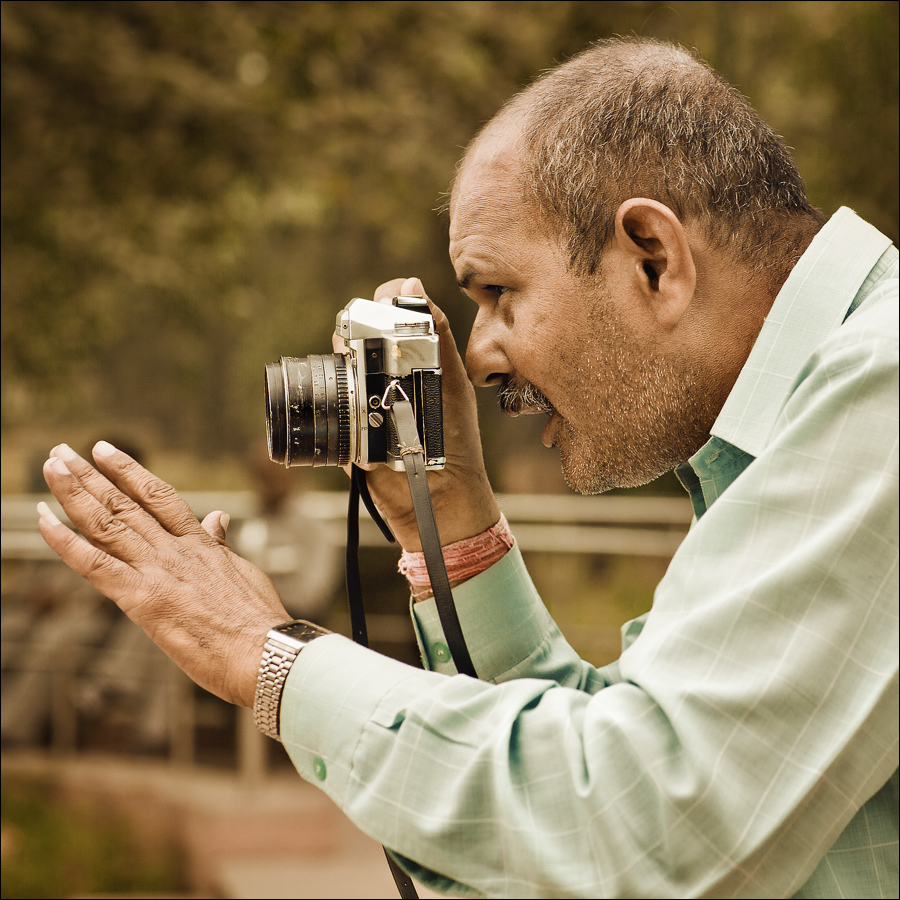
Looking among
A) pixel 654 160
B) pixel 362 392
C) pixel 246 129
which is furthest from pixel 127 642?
pixel 654 160

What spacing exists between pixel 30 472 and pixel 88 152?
138 centimetres

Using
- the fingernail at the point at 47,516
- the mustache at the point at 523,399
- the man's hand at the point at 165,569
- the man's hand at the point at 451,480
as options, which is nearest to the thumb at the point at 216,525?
the man's hand at the point at 165,569

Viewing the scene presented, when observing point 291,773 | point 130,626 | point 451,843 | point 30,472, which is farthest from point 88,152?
point 451,843

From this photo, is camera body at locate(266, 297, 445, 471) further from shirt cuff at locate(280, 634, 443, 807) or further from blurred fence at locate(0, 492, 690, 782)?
blurred fence at locate(0, 492, 690, 782)

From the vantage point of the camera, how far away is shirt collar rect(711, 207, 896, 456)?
89 cm

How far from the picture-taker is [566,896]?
27.6 inches

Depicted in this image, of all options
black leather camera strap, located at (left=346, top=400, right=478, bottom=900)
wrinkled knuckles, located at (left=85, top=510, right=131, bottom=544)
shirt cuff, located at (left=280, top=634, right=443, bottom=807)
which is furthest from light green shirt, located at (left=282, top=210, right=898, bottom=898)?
wrinkled knuckles, located at (left=85, top=510, right=131, bottom=544)

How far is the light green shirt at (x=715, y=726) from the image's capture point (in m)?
0.68

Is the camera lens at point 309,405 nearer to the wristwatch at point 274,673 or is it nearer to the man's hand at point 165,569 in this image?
the man's hand at point 165,569

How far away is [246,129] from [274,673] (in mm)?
3388

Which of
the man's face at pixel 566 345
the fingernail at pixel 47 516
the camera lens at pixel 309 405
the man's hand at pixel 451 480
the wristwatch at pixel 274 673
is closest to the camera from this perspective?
the wristwatch at pixel 274 673

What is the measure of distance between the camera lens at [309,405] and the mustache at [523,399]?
20 cm

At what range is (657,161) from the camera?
3.38ft

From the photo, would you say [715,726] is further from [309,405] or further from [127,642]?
[127,642]
